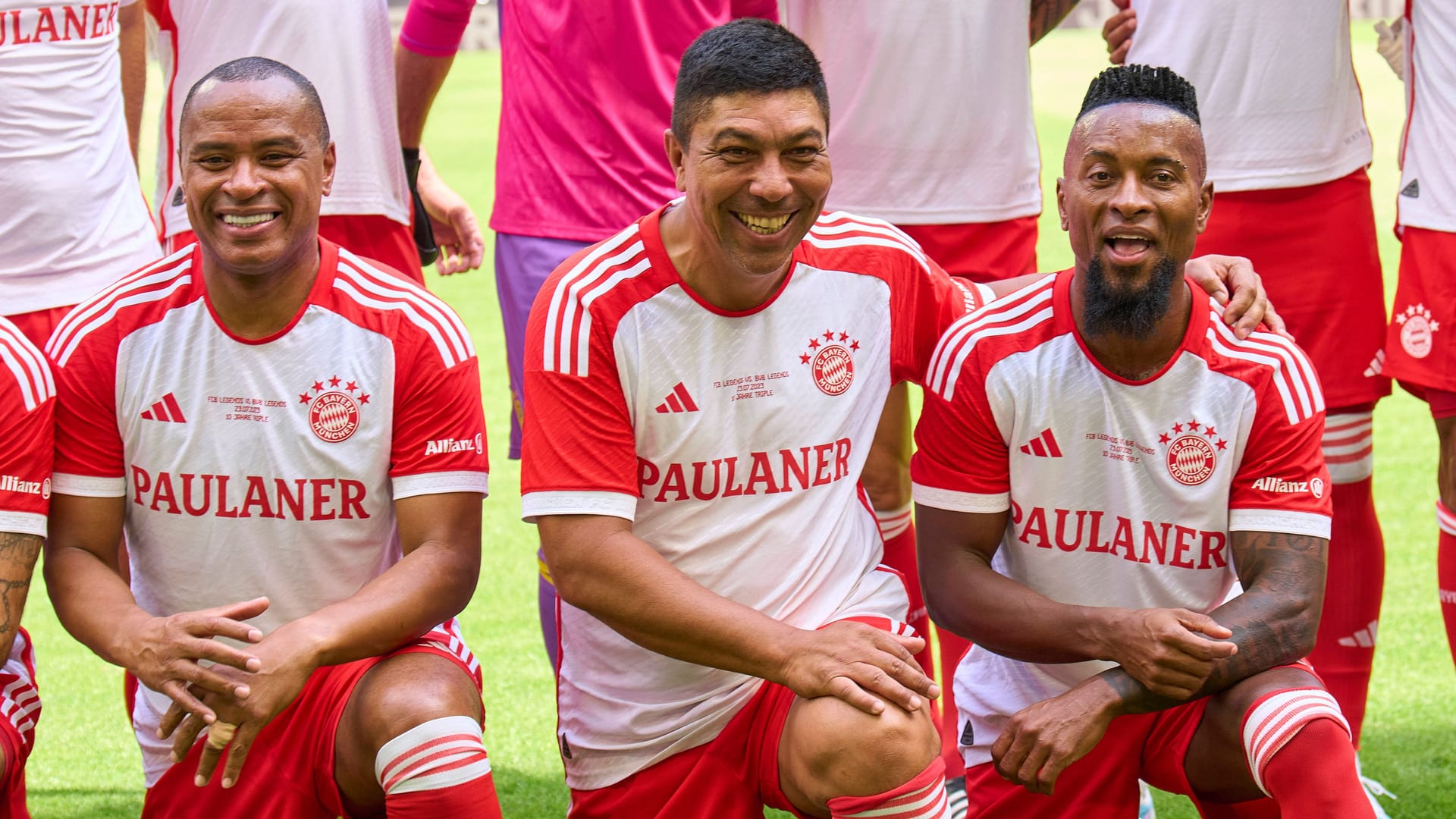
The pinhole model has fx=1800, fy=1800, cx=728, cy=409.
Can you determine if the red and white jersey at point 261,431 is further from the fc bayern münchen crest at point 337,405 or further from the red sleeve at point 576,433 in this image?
the red sleeve at point 576,433

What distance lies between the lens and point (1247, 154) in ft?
13.9

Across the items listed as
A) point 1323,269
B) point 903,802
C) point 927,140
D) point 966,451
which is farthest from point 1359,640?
point 903,802

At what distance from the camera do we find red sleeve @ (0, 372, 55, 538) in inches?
127

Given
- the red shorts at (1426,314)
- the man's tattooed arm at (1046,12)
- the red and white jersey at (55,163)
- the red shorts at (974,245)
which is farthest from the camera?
the man's tattooed arm at (1046,12)

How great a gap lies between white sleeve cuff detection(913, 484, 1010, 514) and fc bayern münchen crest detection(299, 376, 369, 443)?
109cm

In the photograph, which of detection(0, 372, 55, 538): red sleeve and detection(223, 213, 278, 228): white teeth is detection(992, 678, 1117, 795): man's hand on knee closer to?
detection(223, 213, 278, 228): white teeth

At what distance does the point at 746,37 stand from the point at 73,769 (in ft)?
8.87

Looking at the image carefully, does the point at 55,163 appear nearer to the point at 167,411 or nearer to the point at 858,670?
the point at 167,411

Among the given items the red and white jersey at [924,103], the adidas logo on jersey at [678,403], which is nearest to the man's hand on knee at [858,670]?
the adidas logo on jersey at [678,403]

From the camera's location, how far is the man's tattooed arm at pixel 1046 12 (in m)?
4.52

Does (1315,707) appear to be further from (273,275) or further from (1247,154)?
(273,275)

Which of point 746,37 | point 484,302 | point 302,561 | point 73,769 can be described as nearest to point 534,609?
point 73,769

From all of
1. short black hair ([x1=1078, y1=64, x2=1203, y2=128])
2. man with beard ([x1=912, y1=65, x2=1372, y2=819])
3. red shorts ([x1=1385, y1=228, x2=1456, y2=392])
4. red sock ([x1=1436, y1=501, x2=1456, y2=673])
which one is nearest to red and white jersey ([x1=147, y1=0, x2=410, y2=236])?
man with beard ([x1=912, y1=65, x2=1372, y2=819])

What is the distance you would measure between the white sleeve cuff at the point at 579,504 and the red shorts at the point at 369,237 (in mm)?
1260
